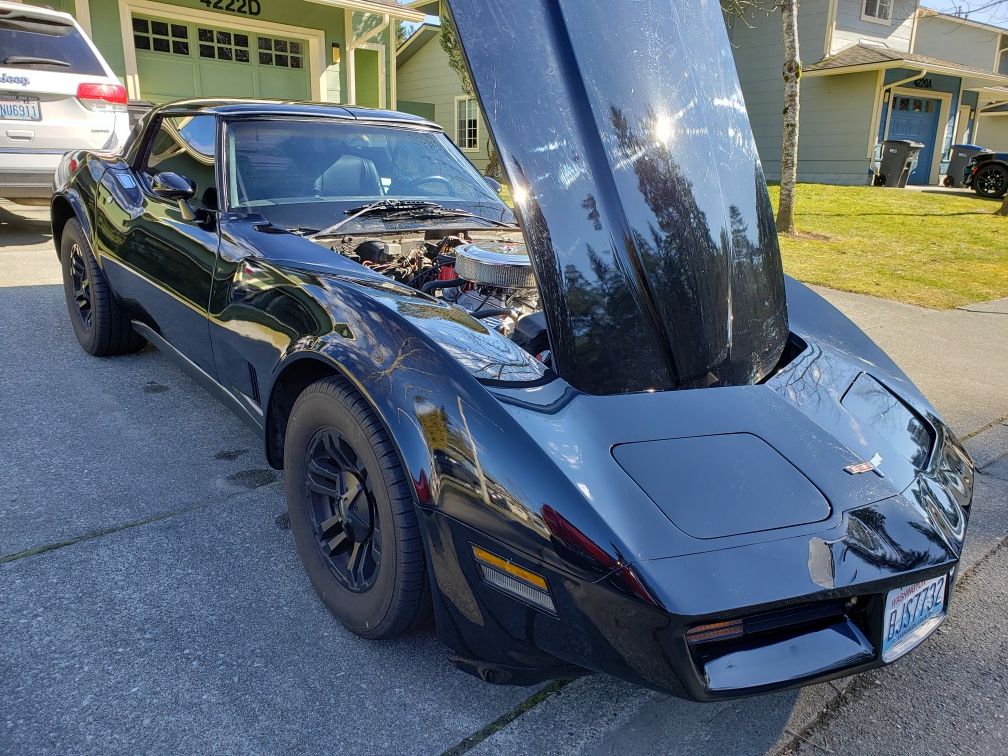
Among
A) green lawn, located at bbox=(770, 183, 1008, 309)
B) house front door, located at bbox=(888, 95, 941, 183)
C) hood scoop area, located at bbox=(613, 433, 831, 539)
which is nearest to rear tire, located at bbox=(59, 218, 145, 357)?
hood scoop area, located at bbox=(613, 433, 831, 539)

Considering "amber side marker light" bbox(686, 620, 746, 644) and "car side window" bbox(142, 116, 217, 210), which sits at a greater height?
"car side window" bbox(142, 116, 217, 210)

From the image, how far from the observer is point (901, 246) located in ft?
33.6

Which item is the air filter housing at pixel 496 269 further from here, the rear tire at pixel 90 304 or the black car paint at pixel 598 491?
the rear tire at pixel 90 304

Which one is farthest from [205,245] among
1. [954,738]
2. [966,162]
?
[966,162]

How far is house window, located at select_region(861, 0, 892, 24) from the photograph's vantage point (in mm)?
19750

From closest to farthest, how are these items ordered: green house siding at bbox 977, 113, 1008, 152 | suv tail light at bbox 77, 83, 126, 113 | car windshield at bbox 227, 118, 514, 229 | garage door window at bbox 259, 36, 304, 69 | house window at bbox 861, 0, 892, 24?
car windshield at bbox 227, 118, 514, 229, suv tail light at bbox 77, 83, 126, 113, garage door window at bbox 259, 36, 304, 69, house window at bbox 861, 0, 892, 24, green house siding at bbox 977, 113, 1008, 152

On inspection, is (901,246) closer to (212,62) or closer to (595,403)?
(595,403)

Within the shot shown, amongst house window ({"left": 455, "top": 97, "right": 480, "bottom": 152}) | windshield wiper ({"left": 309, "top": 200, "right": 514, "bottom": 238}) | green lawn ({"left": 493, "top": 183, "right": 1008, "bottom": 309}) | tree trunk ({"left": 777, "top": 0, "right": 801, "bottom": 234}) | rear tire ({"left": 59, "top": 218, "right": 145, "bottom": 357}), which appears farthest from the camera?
house window ({"left": 455, "top": 97, "right": 480, "bottom": 152})

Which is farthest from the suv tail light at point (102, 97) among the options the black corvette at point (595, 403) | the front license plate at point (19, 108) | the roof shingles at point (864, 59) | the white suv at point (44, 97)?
the roof shingles at point (864, 59)

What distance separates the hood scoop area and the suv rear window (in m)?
7.11

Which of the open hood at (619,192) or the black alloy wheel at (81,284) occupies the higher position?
the open hood at (619,192)

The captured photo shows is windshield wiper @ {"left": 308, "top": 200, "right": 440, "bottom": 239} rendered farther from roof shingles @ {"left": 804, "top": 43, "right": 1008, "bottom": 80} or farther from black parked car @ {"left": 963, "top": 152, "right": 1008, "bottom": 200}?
black parked car @ {"left": 963, "top": 152, "right": 1008, "bottom": 200}

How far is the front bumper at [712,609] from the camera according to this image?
57.2 inches

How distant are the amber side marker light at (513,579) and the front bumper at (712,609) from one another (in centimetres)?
2
